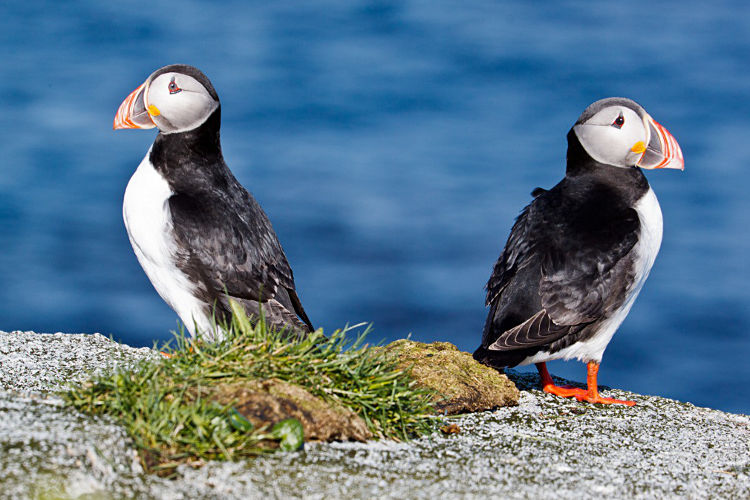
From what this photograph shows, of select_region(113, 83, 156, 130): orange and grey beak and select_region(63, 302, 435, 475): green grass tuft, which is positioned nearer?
select_region(63, 302, 435, 475): green grass tuft

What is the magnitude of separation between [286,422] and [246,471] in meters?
0.35

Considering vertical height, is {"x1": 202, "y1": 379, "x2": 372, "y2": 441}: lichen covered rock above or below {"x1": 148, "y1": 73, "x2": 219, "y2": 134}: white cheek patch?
below

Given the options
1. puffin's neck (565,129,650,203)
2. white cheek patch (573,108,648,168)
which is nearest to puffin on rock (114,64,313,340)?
puffin's neck (565,129,650,203)

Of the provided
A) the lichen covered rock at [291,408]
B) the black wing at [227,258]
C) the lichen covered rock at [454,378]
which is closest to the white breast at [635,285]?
the lichen covered rock at [454,378]

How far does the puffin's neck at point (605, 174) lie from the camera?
651 centimetres

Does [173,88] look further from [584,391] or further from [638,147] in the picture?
[584,391]

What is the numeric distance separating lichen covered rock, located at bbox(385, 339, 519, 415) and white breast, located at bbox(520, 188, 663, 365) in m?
0.54

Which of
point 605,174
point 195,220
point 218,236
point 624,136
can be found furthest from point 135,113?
point 624,136

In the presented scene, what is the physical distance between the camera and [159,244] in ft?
19.1

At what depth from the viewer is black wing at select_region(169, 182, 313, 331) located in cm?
573

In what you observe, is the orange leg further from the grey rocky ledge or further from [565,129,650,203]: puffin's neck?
[565,129,650,203]: puffin's neck

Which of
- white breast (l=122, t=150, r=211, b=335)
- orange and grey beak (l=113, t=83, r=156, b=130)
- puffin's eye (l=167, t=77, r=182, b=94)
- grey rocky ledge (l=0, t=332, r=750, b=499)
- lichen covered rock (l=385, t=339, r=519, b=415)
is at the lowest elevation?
grey rocky ledge (l=0, t=332, r=750, b=499)

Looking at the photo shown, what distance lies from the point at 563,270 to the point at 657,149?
146cm

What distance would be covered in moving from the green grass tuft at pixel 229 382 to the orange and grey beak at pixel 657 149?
123 inches
